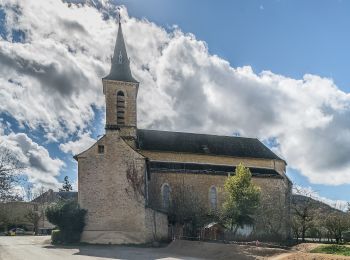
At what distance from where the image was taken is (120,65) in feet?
167

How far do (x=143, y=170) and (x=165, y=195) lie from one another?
291 inches

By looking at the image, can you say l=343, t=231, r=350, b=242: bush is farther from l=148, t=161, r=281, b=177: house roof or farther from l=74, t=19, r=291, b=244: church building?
l=148, t=161, r=281, b=177: house roof

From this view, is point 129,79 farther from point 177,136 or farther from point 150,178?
point 150,178

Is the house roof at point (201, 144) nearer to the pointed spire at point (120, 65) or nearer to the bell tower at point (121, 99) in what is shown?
the bell tower at point (121, 99)

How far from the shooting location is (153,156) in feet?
156

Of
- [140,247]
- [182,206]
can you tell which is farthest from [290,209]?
[140,247]

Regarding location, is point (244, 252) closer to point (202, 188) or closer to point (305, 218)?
point (305, 218)

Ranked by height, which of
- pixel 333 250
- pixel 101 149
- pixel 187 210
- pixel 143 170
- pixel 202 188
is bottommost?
pixel 333 250

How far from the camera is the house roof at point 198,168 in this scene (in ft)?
150

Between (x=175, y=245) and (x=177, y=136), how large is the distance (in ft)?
65.5

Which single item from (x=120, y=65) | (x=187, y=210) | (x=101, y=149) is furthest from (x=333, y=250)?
(x=120, y=65)

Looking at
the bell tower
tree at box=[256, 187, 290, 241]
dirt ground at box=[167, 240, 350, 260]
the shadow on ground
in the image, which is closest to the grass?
dirt ground at box=[167, 240, 350, 260]

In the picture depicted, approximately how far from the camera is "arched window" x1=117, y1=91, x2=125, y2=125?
48.8 meters

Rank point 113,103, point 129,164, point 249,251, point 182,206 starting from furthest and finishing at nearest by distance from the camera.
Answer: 1. point 113,103
2. point 182,206
3. point 129,164
4. point 249,251
